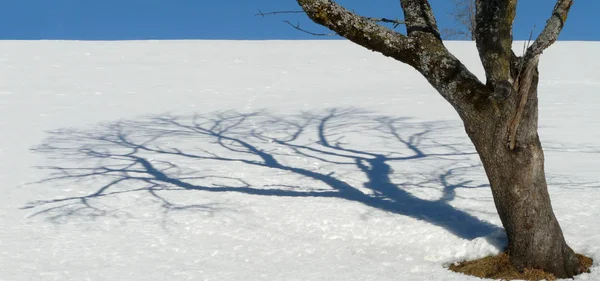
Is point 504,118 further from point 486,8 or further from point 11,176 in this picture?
point 11,176

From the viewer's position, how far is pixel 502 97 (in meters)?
A: 5.44

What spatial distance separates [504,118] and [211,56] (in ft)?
61.1

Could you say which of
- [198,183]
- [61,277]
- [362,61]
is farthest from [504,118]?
[362,61]

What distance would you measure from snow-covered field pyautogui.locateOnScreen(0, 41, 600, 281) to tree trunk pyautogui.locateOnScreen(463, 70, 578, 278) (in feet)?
1.17

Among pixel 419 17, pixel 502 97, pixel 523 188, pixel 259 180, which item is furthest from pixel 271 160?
pixel 502 97

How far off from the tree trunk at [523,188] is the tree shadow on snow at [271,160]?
3.25ft

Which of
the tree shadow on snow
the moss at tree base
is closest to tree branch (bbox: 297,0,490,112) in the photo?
the moss at tree base

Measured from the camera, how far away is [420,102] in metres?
16.1

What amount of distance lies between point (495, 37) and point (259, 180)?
14.5ft

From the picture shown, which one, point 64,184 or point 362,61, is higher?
point 362,61

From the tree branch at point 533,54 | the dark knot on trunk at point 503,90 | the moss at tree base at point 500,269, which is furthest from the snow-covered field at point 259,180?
the dark knot on trunk at point 503,90

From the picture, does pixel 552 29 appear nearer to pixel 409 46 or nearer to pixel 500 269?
pixel 409 46

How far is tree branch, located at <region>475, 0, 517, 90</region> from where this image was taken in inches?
221

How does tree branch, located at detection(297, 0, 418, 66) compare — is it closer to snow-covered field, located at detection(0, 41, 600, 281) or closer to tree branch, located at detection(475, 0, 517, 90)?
tree branch, located at detection(475, 0, 517, 90)
